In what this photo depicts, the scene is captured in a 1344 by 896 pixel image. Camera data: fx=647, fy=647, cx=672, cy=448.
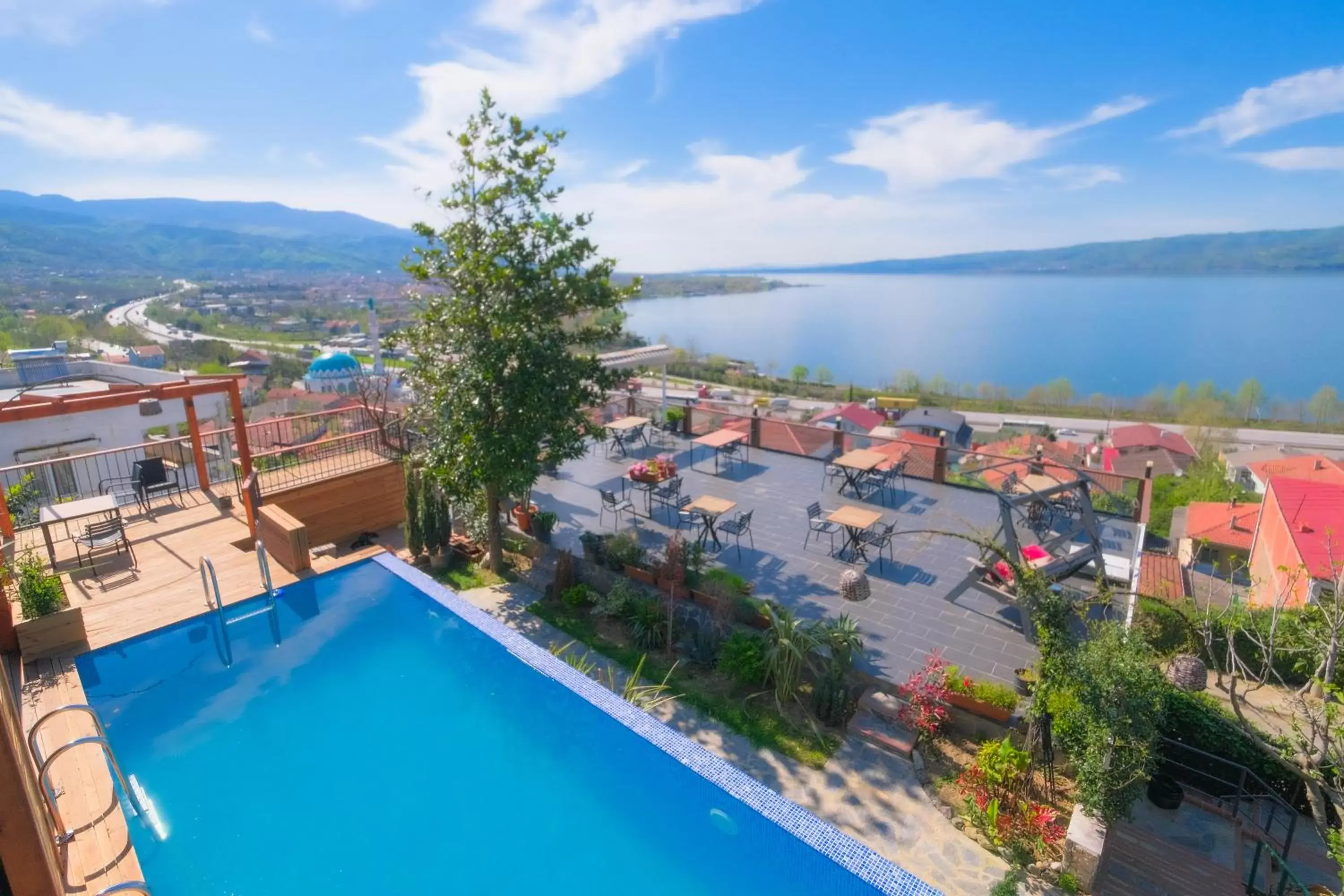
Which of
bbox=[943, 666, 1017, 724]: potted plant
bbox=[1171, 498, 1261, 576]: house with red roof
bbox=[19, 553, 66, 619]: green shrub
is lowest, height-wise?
bbox=[1171, 498, 1261, 576]: house with red roof

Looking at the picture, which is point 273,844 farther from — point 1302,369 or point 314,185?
point 1302,369

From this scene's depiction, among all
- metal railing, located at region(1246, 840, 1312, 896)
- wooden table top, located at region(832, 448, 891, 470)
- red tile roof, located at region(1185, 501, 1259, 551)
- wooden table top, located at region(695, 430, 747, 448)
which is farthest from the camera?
red tile roof, located at region(1185, 501, 1259, 551)

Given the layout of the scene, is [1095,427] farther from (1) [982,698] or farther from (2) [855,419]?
(1) [982,698]

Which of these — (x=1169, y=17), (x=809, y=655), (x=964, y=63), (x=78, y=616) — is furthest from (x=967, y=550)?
(x=1169, y=17)

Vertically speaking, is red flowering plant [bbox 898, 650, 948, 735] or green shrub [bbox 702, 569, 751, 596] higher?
green shrub [bbox 702, 569, 751, 596]

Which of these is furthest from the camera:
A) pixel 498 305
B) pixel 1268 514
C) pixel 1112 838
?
pixel 1268 514

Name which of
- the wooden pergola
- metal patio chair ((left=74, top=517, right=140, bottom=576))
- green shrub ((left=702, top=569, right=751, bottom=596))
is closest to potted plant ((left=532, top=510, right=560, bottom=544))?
green shrub ((left=702, top=569, right=751, bottom=596))

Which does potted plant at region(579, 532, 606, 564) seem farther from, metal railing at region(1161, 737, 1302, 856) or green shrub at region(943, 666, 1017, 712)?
metal railing at region(1161, 737, 1302, 856)
